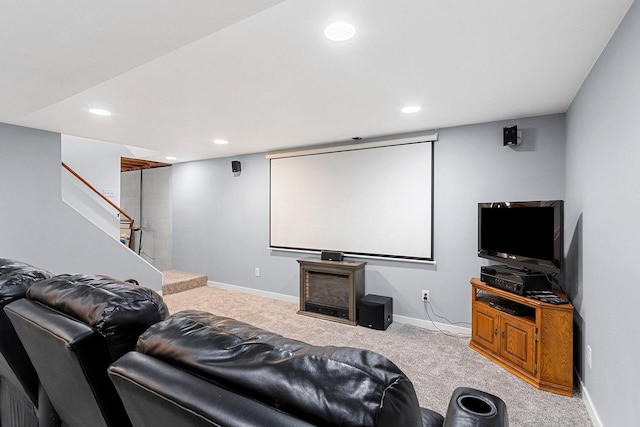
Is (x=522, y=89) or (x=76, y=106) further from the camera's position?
(x=76, y=106)

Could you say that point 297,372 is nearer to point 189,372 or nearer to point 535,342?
point 189,372

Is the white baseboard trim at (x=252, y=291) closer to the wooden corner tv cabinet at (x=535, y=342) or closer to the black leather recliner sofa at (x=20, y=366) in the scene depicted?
the wooden corner tv cabinet at (x=535, y=342)

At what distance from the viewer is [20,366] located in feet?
4.56

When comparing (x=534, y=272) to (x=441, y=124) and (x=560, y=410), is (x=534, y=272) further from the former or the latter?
(x=441, y=124)

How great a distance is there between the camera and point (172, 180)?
6.11 m

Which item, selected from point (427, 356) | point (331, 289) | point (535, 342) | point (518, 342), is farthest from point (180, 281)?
point (535, 342)

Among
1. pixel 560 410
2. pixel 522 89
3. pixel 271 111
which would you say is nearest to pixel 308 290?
pixel 271 111

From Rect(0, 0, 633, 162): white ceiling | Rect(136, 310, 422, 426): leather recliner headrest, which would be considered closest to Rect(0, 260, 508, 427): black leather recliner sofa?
Rect(136, 310, 422, 426): leather recliner headrest

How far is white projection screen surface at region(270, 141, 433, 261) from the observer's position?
3723 mm

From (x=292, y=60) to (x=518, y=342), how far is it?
2.79 meters

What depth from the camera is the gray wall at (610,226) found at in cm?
148

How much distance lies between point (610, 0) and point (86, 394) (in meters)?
2.60

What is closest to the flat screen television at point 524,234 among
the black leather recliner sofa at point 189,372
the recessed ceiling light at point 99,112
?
the black leather recliner sofa at point 189,372

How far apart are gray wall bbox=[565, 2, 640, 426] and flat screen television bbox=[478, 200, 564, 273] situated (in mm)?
157
